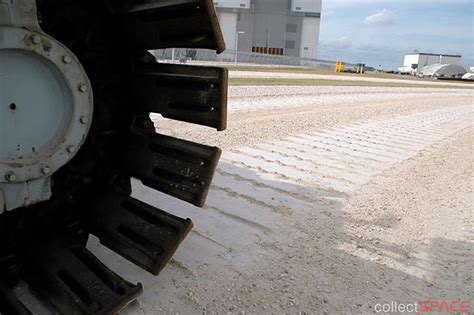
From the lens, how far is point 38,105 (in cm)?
157

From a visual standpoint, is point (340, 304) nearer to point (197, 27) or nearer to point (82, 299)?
point (82, 299)

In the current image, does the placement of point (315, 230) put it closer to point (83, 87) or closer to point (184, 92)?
point (184, 92)

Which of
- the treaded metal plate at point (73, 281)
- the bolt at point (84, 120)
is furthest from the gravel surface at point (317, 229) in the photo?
the bolt at point (84, 120)

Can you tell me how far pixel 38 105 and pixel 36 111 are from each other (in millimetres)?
24

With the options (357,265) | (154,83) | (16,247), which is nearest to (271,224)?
(357,265)

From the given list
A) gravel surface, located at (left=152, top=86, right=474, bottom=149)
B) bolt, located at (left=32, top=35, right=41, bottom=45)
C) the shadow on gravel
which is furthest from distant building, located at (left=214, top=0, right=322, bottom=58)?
bolt, located at (left=32, top=35, right=41, bottom=45)

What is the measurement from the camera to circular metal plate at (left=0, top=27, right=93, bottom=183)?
1.49 m

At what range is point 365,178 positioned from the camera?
4277 mm

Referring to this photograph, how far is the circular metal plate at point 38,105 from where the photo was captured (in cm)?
149

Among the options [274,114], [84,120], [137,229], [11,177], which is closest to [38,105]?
[84,120]

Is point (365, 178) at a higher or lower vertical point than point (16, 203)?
lower

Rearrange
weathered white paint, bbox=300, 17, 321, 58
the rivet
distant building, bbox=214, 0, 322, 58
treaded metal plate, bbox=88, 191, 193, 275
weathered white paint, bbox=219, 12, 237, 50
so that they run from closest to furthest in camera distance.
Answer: the rivet, treaded metal plate, bbox=88, 191, 193, 275, weathered white paint, bbox=219, 12, 237, 50, distant building, bbox=214, 0, 322, 58, weathered white paint, bbox=300, 17, 321, 58

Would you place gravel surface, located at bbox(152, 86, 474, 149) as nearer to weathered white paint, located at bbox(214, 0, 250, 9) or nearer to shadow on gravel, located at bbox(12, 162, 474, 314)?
shadow on gravel, located at bbox(12, 162, 474, 314)

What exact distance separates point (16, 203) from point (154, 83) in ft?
2.47
